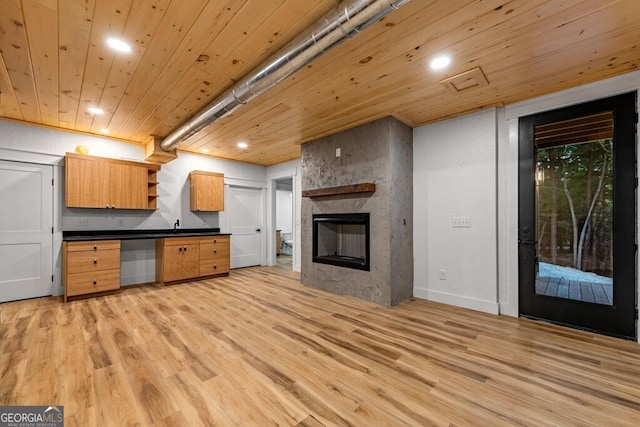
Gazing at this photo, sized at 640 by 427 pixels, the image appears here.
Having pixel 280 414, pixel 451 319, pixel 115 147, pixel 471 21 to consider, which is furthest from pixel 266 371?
pixel 115 147

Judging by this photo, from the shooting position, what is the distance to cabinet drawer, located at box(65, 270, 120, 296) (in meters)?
3.79

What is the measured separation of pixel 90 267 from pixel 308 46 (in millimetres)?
4350

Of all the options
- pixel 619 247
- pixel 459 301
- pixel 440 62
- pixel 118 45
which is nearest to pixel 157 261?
pixel 118 45

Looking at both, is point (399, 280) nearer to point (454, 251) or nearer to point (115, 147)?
Result: point (454, 251)

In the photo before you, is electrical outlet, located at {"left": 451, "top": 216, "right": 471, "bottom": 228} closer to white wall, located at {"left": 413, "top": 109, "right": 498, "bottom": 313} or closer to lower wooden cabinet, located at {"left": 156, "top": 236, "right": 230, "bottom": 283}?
white wall, located at {"left": 413, "top": 109, "right": 498, "bottom": 313}

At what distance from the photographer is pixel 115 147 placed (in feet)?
15.5

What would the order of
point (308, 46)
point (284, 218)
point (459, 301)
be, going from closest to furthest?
1. point (308, 46)
2. point (459, 301)
3. point (284, 218)

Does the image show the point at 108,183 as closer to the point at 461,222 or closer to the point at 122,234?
the point at 122,234

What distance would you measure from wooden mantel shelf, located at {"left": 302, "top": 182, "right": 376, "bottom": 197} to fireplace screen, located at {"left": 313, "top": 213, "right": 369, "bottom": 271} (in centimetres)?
36

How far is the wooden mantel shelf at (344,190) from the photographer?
12.1 ft

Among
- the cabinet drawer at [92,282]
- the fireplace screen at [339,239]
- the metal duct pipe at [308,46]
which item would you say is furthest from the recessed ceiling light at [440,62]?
the cabinet drawer at [92,282]

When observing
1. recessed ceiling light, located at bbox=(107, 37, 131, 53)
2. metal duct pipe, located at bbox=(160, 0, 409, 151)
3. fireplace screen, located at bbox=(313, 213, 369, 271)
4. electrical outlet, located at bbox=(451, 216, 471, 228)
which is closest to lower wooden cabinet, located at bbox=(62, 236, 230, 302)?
fireplace screen, located at bbox=(313, 213, 369, 271)

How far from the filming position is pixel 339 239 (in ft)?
15.2

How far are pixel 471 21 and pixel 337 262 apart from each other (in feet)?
10.5
